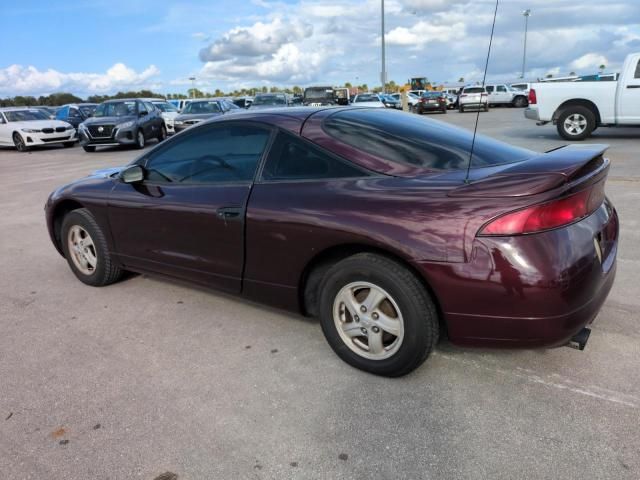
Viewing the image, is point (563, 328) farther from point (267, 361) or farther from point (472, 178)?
point (267, 361)

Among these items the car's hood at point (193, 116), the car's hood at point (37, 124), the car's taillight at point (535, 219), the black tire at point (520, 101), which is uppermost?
the car's taillight at point (535, 219)

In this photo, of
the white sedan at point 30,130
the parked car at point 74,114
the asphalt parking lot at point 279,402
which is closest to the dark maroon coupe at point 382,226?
the asphalt parking lot at point 279,402

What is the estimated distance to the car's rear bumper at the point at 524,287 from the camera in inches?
91.1

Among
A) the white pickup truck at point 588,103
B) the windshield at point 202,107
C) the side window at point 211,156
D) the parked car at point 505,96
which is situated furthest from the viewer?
the parked car at point 505,96

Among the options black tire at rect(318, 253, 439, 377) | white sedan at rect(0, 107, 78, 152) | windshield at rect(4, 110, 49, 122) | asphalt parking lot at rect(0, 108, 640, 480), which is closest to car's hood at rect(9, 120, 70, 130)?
white sedan at rect(0, 107, 78, 152)

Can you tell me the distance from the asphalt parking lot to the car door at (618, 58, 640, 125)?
9763mm

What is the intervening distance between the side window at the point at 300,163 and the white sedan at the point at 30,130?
20.0 metres

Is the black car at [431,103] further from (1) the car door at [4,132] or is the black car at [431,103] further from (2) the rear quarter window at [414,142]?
(2) the rear quarter window at [414,142]

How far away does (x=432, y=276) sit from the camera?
248 centimetres

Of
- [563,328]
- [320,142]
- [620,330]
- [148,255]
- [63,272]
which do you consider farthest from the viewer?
[63,272]

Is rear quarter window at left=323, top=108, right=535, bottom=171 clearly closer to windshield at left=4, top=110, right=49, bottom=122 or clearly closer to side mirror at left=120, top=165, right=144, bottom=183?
side mirror at left=120, top=165, right=144, bottom=183

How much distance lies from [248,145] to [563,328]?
2.13m

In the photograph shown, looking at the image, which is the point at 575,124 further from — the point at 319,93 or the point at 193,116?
the point at 319,93

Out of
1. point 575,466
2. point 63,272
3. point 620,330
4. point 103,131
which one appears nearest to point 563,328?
point 575,466
